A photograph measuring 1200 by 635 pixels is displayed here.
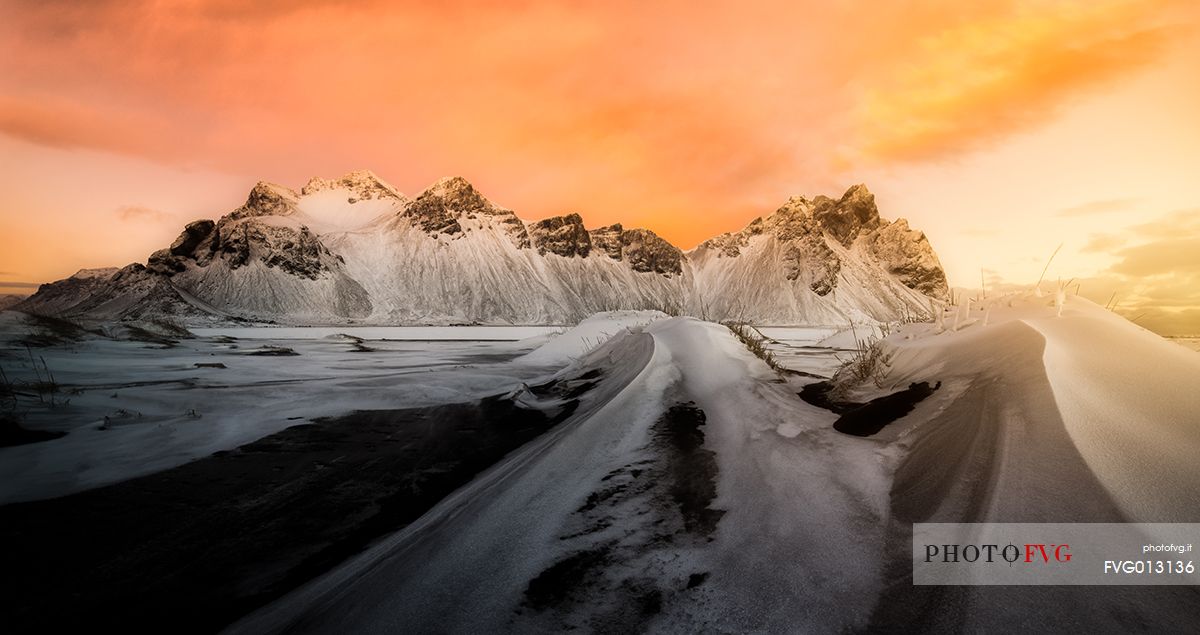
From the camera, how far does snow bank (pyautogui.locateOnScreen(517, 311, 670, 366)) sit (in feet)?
33.4

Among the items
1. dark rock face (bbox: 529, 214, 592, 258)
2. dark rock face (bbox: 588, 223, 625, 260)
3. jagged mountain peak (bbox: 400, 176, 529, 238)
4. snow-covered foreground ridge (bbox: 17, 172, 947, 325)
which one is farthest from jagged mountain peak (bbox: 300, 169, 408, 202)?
dark rock face (bbox: 588, 223, 625, 260)

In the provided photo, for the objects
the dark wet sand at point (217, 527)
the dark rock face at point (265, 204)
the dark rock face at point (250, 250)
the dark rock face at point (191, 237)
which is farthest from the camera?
the dark rock face at point (265, 204)

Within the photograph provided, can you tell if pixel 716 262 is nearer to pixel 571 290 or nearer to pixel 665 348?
pixel 571 290

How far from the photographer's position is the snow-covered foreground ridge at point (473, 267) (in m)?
80.8

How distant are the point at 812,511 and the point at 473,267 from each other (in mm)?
97223

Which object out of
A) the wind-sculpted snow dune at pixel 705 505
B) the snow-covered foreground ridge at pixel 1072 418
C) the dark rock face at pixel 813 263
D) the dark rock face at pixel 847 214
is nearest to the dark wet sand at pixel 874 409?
the wind-sculpted snow dune at pixel 705 505

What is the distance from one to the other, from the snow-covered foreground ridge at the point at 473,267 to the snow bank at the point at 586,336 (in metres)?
64.5

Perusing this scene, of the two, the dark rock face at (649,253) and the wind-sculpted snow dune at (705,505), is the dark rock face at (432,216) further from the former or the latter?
the wind-sculpted snow dune at (705,505)

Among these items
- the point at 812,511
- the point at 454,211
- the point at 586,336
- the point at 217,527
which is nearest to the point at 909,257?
the point at 454,211

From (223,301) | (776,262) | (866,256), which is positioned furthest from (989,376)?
(866,256)

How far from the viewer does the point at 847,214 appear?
130750mm

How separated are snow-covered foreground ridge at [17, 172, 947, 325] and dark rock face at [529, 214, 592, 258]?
321 millimetres

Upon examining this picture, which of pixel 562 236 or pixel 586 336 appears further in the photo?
pixel 562 236

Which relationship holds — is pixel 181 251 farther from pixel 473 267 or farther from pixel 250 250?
pixel 473 267
